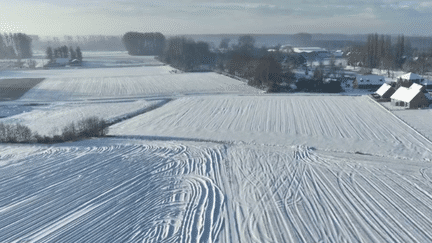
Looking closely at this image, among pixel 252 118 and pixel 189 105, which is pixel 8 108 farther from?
pixel 252 118

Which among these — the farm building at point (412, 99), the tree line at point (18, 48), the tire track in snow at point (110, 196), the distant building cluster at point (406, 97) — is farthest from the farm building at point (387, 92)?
the tree line at point (18, 48)

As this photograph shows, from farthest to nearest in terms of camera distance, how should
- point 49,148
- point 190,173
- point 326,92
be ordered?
point 326,92
point 49,148
point 190,173

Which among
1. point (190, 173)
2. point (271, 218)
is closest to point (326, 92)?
point (190, 173)

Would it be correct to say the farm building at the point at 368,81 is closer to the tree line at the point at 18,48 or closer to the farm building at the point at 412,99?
the farm building at the point at 412,99

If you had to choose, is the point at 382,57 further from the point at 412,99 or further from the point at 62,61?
the point at 62,61

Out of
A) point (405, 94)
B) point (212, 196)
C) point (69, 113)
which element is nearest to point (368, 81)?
point (405, 94)

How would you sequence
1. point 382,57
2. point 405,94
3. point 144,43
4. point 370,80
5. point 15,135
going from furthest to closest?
1. point 144,43
2. point 382,57
3. point 370,80
4. point 405,94
5. point 15,135

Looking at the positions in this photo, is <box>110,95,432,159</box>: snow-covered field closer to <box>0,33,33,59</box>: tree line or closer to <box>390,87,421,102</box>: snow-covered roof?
<box>390,87,421,102</box>: snow-covered roof
